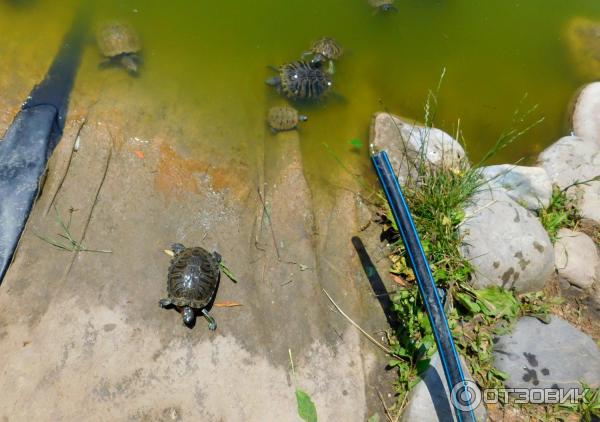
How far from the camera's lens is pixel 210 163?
449 centimetres

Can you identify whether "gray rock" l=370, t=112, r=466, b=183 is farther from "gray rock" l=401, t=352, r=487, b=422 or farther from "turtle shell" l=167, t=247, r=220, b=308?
"turtle shell" l=167, t=247, r=220, b=308

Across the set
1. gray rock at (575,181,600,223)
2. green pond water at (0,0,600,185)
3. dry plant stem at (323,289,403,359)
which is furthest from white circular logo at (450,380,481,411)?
green pond water at (0,0,600,185)

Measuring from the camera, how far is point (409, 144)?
191 inches

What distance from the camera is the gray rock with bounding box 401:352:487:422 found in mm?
3336

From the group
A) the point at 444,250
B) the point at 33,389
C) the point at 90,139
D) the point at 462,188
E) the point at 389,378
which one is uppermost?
the point at 462,188

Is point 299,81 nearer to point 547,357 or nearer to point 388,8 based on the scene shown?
point 388,8

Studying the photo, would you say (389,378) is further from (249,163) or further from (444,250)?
(249,163)

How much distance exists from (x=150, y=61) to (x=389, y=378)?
159 inches

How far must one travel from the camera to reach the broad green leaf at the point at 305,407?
3.38 m

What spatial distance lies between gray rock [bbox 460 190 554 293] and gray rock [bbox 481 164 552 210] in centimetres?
40

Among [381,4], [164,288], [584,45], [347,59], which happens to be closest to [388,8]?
[381,4]

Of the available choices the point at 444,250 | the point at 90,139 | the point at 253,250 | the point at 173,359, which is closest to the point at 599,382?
the point at 444,250

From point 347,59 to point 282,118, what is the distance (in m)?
1.40

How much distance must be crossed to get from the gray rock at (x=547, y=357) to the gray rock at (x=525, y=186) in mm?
1227
